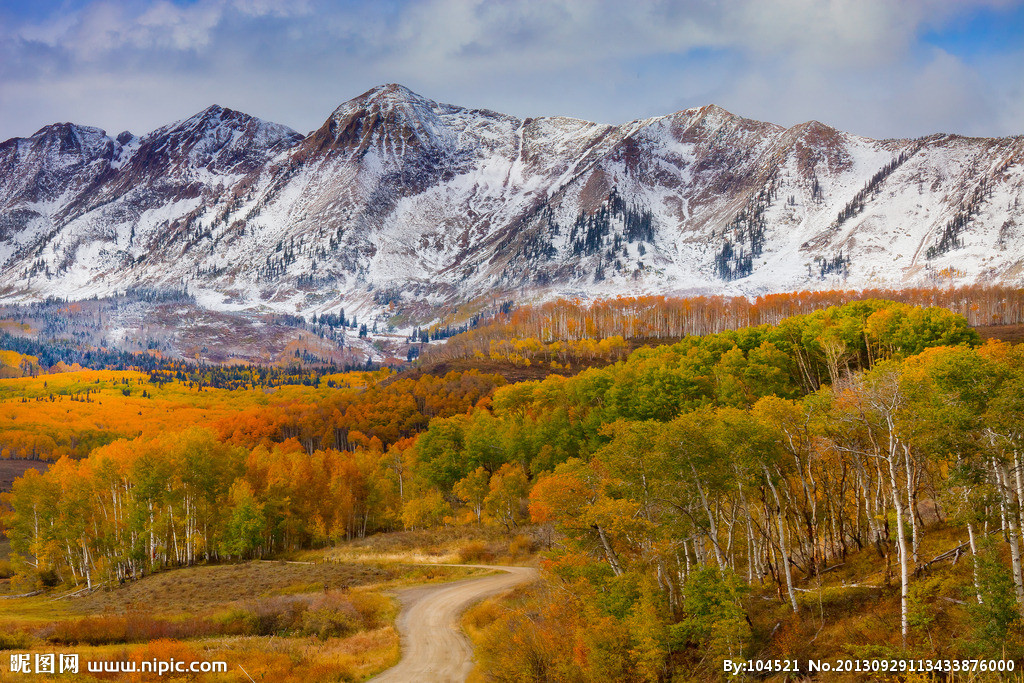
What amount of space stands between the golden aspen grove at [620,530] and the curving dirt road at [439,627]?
4.81 feet

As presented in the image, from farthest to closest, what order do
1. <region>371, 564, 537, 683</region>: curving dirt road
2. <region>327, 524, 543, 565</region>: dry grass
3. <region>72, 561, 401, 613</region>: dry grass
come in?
<region>327, 524, 543, 565</region>: dry grass
<region>72, 561, 401, 613</region>: dry grass
<region>371, 564, 537, 683</region>: curving dirt road

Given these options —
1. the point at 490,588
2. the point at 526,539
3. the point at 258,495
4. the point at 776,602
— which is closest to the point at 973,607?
the point at 776,602

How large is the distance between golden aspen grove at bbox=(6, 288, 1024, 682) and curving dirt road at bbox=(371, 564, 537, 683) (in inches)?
57.7

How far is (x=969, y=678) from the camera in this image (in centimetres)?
2241

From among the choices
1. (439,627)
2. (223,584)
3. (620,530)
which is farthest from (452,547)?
(620,530)

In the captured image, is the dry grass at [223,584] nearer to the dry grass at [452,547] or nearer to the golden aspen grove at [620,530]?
the golden aspen grove at [620,530]

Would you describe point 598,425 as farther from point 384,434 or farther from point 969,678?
point 384,434

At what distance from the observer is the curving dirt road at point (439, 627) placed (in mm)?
38766

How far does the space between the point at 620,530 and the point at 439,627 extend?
16.8 m

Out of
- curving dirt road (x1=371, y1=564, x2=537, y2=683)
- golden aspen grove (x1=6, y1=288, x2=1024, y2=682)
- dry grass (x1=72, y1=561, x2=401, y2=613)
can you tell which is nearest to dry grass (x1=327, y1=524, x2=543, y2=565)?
golden aspen grove (x1=6, y1=288, x2=1024, y2=682)

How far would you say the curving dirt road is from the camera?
1526 inches

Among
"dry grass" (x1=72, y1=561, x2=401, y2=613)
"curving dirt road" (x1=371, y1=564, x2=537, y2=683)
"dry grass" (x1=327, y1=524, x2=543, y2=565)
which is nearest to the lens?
"curving dirt road" (x1=371, y1=564, x2=537, y2=683)

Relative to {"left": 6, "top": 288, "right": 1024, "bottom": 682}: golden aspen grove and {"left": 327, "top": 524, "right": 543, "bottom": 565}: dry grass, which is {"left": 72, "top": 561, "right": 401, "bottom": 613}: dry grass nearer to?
{"left": 6, "top": 288, "right": 1024, "bottom": 682}: golden aspen grove

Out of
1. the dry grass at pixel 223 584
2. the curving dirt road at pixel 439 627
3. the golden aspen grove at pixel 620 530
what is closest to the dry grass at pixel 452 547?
the golden aspen grove at pixel 620 530
